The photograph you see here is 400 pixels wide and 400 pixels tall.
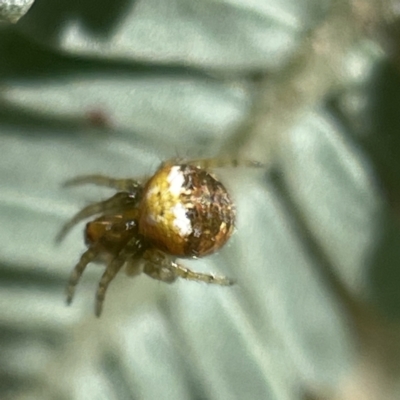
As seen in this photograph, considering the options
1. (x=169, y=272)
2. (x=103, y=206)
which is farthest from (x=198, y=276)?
(x=103, y=206)

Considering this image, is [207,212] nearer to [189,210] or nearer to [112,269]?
[189,210]

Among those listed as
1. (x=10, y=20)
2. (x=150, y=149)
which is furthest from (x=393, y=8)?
(x=10, y=20)

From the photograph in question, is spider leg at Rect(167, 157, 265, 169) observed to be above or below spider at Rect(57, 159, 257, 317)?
above

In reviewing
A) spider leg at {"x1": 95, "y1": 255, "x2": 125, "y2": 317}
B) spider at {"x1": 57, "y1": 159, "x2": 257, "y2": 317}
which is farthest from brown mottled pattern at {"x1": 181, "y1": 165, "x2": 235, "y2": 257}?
spider leg at {"x1": 95, "y1": 255, "x2": 125, "y2": 317}

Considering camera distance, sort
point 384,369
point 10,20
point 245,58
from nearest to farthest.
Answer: point 10,20 → point 245,58 → point 384,369

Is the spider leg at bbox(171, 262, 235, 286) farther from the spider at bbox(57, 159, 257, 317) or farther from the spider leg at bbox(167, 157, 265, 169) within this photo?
the spider leg at bbox(167, 157, 265, 169)

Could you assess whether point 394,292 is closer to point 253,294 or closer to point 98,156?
point 253,294

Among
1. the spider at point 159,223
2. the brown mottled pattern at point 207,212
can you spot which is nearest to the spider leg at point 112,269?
the spider at point 159,223
